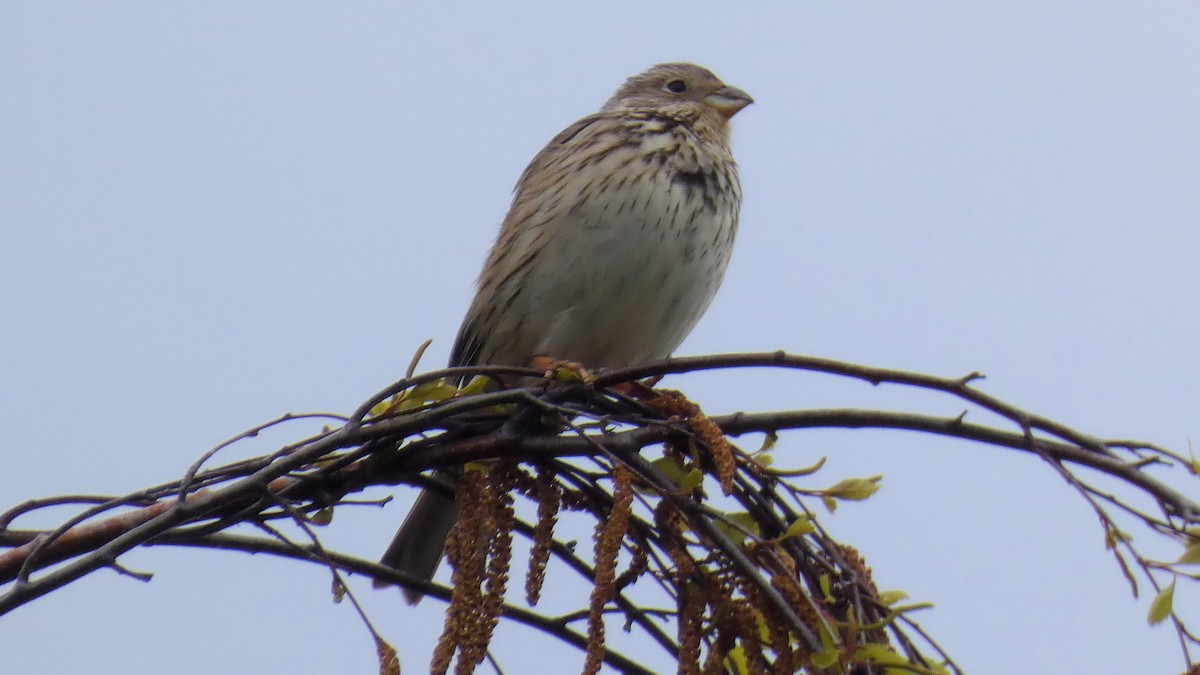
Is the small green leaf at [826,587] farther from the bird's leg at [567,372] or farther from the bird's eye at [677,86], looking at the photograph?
the bird's eye at [677,86]

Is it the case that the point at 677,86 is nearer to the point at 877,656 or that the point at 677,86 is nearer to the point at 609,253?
the point at 609,253

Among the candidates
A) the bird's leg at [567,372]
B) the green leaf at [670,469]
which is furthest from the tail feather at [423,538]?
the green leaf at [670,469]

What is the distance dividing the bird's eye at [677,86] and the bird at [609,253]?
645 millimetres

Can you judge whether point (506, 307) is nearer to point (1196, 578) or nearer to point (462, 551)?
point (462, 551)

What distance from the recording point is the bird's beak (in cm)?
466

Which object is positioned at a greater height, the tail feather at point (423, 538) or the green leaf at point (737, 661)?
the tail feather at point (423, 538)

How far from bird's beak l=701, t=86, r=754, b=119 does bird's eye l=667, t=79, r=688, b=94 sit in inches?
4.7

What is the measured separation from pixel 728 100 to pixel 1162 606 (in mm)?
3213

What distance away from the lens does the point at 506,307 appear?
3889mm

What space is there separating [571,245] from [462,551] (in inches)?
75.3

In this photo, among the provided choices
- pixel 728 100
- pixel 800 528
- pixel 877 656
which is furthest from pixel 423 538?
pixel 728 100

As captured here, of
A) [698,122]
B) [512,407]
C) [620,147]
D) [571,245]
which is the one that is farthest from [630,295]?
[512,407]

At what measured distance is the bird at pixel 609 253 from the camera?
146 inches

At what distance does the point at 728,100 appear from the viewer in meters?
4.70
